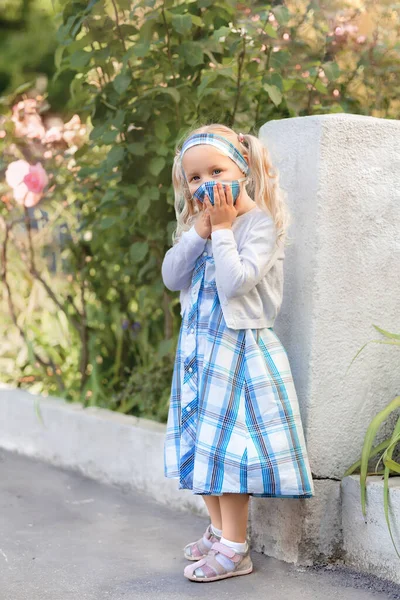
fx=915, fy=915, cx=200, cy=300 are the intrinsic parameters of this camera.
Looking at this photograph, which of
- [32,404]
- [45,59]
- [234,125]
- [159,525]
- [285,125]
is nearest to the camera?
[285,125]

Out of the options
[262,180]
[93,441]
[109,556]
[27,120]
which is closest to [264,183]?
[262,180]

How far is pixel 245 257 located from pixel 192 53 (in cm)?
114

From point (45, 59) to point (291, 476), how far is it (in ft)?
44.9

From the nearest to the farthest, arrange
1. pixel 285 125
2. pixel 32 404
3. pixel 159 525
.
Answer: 1. pixel 285 125
2. pixel 159 525
3. pixel 32 404

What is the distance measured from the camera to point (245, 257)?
8.90 ft

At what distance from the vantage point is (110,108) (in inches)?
147

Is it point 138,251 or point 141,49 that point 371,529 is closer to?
point 138,251

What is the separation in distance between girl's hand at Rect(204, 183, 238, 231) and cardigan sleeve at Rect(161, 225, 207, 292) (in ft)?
0.34

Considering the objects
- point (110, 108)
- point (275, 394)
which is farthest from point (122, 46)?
point (275, 394)

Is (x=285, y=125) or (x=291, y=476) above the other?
(x=285, y=125)

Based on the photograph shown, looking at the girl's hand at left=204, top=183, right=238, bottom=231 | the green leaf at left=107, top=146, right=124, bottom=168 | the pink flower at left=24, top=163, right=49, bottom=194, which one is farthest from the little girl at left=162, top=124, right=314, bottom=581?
the pink flower at left=24, top=163, right=49, bottom=194

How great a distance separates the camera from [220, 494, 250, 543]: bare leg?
2.82m

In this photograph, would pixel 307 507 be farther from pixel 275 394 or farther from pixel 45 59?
pixel 45 59

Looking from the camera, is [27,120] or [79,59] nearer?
[79,59]
